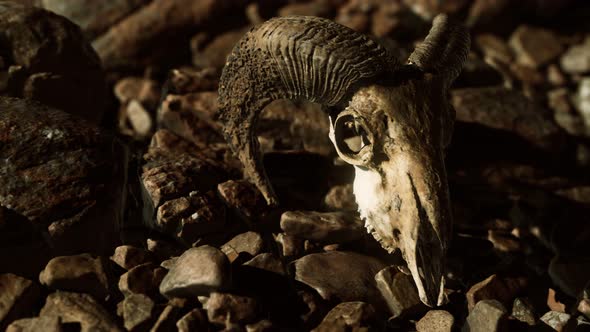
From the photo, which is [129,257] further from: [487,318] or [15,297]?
[487,318]

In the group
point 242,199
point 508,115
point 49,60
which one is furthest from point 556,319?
point 49,60

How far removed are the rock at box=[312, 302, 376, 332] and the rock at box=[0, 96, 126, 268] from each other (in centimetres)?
128

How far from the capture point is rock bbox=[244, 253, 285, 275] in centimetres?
283

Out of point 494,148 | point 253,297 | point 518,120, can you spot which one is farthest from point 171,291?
point 518,120

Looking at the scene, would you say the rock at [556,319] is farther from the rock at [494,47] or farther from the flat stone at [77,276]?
the rock at [494,47]

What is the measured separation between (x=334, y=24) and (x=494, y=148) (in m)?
2.02

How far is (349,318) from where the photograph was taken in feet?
8.50

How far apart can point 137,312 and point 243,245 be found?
762 mm

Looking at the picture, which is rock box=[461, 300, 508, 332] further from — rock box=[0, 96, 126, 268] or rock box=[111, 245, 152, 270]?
rock box=[0, 96, 126, 268]

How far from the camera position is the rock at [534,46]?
6000mm

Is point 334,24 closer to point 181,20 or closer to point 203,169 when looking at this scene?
point 203,169

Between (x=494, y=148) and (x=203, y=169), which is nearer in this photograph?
(x=203, y=169)

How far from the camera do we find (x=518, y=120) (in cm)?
441

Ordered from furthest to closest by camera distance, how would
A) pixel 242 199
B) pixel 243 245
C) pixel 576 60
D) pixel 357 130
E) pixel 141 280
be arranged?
pixel 576 60 < pixel 242 199 < pixel 243 245 < pixel 357 130 < pixel 141 280
